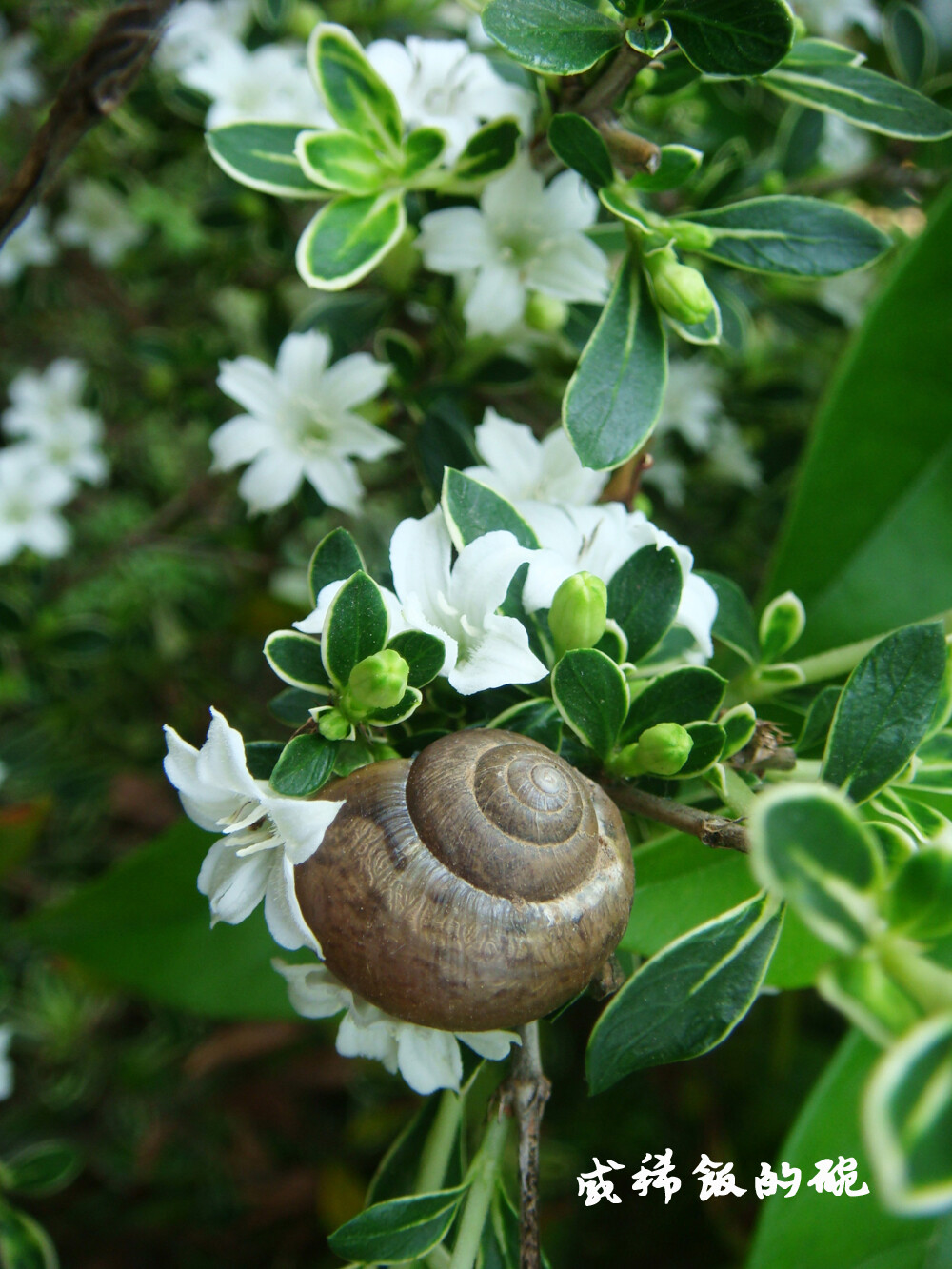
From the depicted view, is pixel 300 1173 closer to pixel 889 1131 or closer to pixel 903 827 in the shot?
pixel 903 827

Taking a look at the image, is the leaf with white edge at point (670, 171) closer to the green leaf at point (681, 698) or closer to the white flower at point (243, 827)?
the green leaf at point (681, 698)

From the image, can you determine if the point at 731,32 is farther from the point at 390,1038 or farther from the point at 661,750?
the point at 390,1038

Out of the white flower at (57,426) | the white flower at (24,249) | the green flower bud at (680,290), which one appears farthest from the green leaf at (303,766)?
the white flower at (24,249)

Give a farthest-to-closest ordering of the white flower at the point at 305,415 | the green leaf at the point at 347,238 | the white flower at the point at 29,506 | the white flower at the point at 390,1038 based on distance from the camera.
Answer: the white flower at the point at 29,506
the white flower at the point at 305,415
the green leaf at the point at 347,238
the white flower at the point at 390,1038

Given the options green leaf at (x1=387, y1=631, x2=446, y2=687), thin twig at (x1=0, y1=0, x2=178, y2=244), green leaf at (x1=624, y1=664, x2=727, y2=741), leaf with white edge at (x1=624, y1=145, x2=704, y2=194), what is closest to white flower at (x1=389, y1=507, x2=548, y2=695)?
green leaf at (x1=387, y1=631, x2=446, y2=687)

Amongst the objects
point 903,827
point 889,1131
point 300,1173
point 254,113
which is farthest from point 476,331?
point 300,1173
